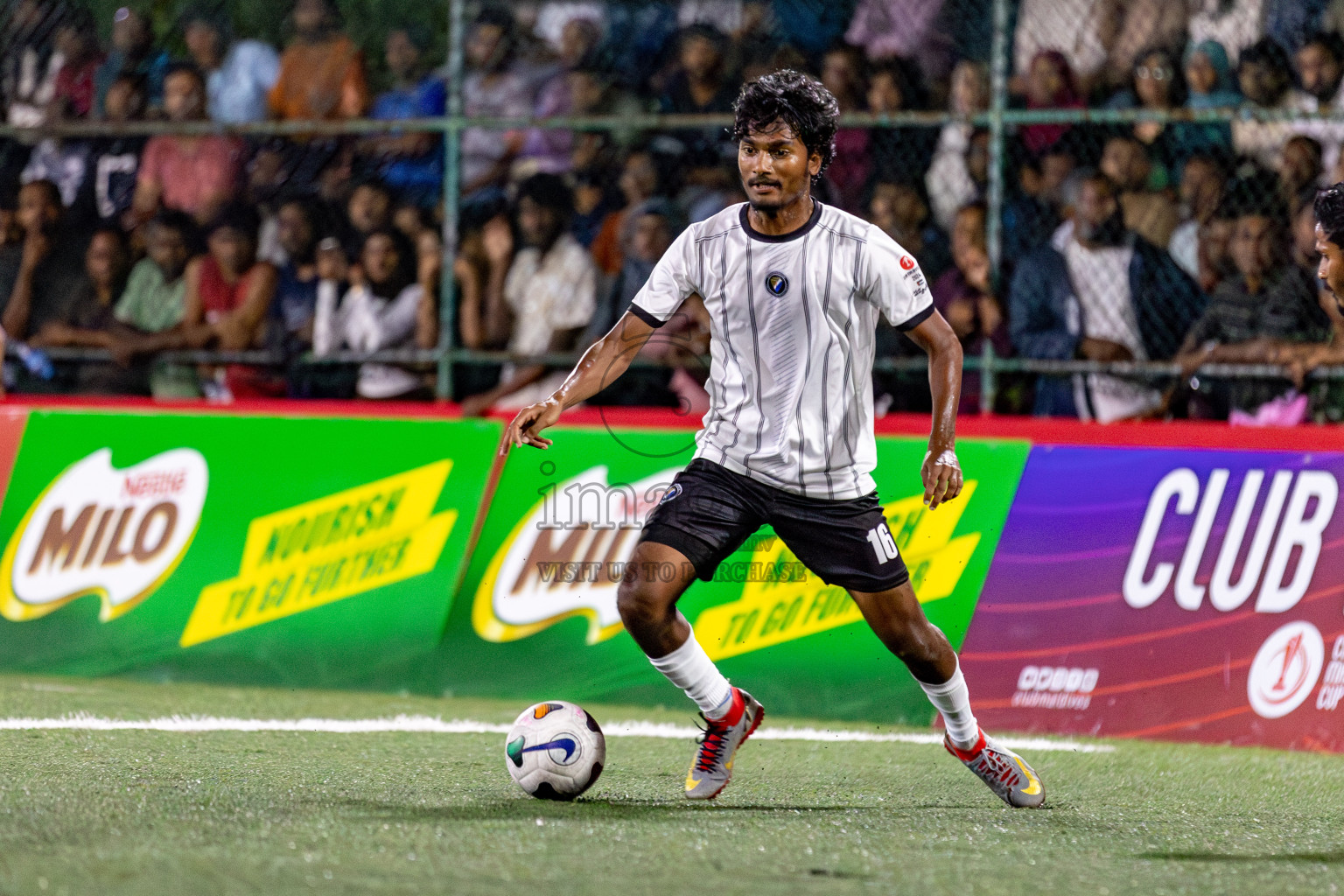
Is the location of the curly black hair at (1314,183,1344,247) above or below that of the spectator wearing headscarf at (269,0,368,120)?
below

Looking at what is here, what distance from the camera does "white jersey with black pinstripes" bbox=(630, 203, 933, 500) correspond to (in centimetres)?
475

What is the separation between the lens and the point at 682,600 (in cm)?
693

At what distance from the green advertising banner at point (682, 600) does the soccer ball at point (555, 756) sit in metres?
Result: 2.06

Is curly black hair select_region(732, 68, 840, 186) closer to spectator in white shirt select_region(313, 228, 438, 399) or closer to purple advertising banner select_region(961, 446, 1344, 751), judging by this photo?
purple advertising banner select_region(961, 446, 1344, 751)

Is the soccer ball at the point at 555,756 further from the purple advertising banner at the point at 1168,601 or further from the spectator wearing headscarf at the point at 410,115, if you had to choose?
the spectator wearing headscarf at the point at 410,115

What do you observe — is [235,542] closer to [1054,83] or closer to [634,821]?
[634,821]

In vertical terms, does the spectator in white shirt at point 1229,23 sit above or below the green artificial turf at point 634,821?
above

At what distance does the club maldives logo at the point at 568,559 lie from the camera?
6965 mm

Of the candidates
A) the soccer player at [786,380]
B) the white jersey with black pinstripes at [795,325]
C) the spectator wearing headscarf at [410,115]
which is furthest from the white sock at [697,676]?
the spectator wearing headscarf at [410,115]

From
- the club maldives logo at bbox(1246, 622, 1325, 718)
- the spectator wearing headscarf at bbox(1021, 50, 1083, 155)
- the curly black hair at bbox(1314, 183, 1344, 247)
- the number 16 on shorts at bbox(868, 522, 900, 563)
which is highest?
the spectator wearing headscarf at bbox(1021, 50, 1083, 155)

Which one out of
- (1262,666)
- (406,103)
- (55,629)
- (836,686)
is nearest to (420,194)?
(406,103)

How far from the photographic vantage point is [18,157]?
9.47 meters

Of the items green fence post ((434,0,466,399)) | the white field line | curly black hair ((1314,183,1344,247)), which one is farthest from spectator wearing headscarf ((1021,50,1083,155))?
curly black hair ((1314,183,1344,247))

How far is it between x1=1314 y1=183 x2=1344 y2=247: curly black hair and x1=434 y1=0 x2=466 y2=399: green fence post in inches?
180
